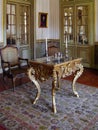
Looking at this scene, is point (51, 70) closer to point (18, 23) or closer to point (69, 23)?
point (18, 23)

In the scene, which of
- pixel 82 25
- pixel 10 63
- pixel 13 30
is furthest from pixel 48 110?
pixel 82 25

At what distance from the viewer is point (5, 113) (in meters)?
3.07

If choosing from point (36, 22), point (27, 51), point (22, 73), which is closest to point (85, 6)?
point (36, 22)

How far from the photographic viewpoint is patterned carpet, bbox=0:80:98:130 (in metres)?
2.69

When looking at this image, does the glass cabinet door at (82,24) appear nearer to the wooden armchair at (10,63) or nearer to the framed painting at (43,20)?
the framed painting at (43,20)

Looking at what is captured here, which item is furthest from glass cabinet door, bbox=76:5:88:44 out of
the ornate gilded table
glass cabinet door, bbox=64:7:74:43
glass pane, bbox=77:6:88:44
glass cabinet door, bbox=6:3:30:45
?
the ornate gilded table

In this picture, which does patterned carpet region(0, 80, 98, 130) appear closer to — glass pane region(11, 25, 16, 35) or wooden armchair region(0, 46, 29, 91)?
wooden armchair region(0, 46, 29, 91)

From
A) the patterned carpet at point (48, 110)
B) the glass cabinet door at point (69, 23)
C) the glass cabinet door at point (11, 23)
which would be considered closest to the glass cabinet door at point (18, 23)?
the glass cabinet door at point (11, 23)

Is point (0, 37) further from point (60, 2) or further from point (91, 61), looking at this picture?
point (91, 61)

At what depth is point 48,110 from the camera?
321 cm

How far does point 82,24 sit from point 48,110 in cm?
435

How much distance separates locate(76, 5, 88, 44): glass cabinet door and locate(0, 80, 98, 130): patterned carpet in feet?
9.04

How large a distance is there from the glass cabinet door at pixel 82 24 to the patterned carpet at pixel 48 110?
2.76 meters

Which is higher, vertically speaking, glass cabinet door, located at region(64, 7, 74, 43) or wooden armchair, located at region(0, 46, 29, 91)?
glass cabinet door, located at region(64, 7, 74, 43)
